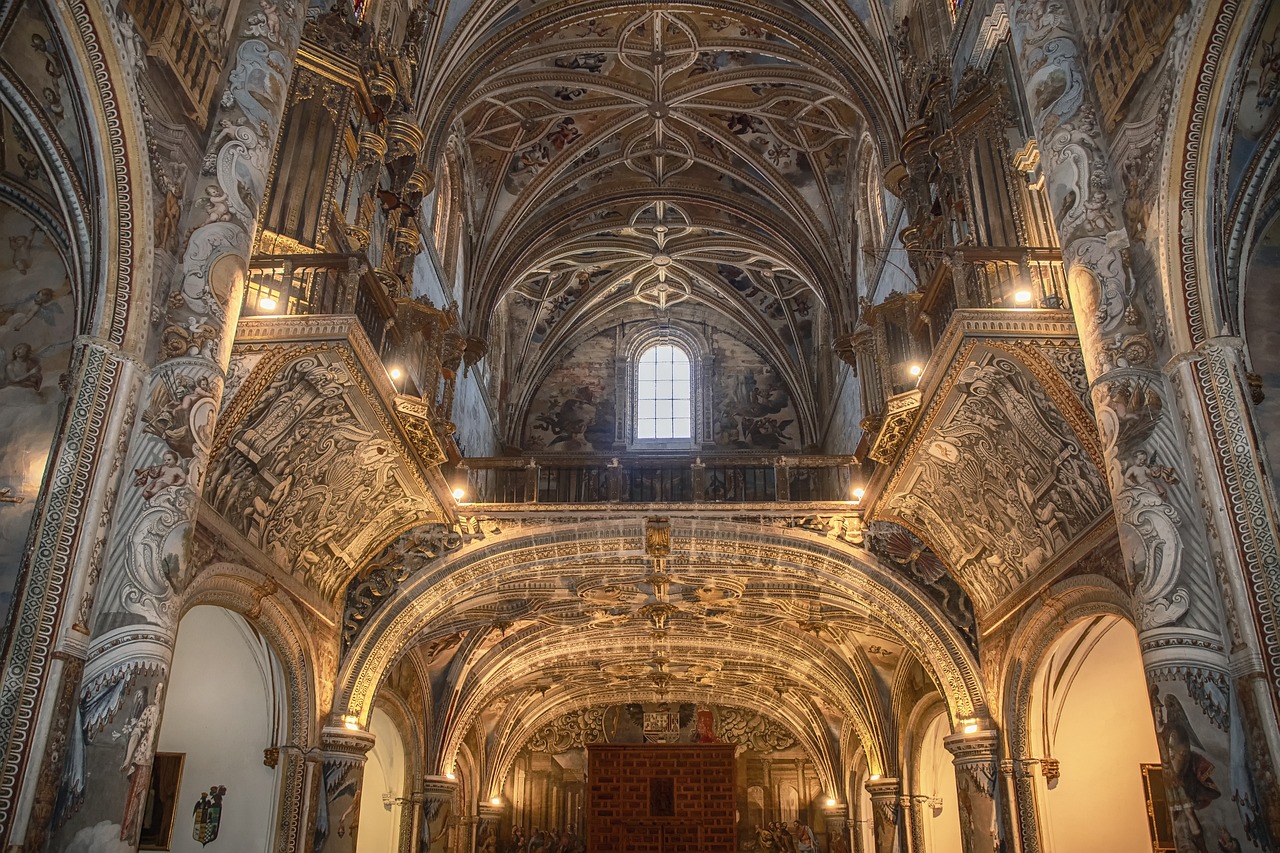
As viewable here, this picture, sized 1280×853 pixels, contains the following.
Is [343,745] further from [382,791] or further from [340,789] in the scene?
[382,791]

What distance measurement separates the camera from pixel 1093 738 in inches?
558

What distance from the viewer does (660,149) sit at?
2209 centimetres

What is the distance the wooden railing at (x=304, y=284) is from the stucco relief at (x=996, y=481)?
6230 mm

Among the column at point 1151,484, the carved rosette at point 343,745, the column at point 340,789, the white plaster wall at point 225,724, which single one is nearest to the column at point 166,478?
the column at point 1151,484

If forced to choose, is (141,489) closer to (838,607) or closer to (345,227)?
(345,227)

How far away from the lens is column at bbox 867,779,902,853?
820 inches

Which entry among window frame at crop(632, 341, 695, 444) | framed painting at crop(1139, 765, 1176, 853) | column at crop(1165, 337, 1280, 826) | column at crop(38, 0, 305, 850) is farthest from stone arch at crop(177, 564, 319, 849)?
window frame at crop(632, 341, 695, 444)

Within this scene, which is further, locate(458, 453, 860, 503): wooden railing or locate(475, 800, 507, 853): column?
locate(475, 800, 507, 853): column

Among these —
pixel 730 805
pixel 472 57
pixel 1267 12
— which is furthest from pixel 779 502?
pixel 730 805

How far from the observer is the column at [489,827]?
2653cm

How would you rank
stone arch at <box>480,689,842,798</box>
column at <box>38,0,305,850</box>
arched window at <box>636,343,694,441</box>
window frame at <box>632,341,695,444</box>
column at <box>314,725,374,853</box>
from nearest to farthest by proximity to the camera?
column at <box>38,0,305,850</box>, column at <box>314,725,374,853</box>, window frame at <box>632,341,695,444</box>, arched window at <box>636,343,694,441</box>, stone arch at <box>480,689,842,798</box>

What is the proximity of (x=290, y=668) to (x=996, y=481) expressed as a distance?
9.67 metres

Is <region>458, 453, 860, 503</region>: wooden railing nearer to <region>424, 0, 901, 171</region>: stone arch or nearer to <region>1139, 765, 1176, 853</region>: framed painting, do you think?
<region>424, 0, 901, 171</region>: stone arch

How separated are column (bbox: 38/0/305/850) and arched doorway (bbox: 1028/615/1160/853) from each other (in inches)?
419
